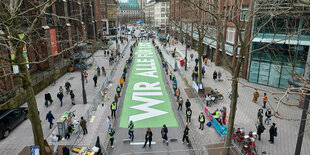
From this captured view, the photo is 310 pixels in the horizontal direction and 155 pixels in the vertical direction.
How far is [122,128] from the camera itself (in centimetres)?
1436

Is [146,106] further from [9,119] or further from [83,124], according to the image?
[9,119]

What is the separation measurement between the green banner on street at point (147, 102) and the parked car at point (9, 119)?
680cm

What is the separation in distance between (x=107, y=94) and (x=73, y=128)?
25.4 ft

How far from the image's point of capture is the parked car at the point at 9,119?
13053mm

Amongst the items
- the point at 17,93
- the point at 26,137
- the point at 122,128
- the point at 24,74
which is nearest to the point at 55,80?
the point at 17,93

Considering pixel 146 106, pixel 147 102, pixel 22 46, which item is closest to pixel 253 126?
pixel 146 106

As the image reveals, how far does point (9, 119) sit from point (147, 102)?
9.91 metres

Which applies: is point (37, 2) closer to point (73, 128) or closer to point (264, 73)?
point (73, 128)

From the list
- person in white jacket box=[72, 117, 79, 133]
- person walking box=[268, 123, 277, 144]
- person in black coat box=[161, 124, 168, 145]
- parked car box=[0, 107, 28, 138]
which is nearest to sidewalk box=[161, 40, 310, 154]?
person walking box=[268, 123, 277, 144]

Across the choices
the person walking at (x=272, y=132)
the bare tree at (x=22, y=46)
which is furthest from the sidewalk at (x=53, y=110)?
the person walking at (x=272, y=132)

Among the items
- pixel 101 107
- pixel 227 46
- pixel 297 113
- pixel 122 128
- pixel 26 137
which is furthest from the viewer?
pixel 227 46

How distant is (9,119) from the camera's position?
13.6 meters

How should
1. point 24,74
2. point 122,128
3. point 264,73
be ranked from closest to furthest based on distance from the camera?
1. point 24,74
2. point 122,128
3. point 264,73

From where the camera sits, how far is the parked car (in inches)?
514
